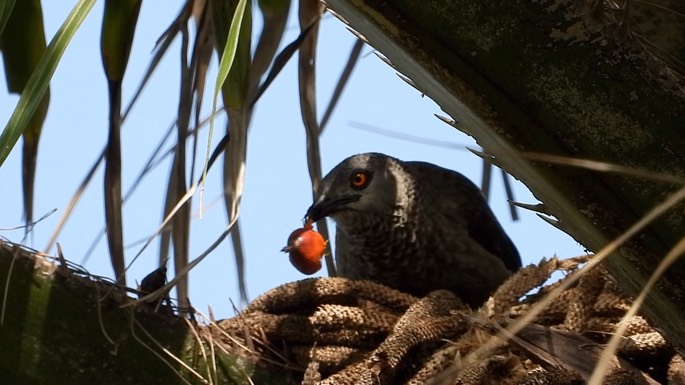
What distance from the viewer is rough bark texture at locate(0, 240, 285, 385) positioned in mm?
2174

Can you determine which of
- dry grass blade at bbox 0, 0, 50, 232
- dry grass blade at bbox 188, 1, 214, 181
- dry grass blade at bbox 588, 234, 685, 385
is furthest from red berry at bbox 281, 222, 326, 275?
dry grass blade at bbox 588, 234, 685, 385

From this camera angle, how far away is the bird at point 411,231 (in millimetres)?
4113

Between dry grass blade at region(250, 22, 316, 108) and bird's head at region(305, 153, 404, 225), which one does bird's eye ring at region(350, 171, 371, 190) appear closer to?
bird's head at region(305, 153, 404, 225)

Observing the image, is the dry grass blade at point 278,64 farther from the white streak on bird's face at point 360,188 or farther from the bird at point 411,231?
the white streak on bird's face at point 360,188

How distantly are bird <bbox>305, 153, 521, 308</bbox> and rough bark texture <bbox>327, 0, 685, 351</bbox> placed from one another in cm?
222

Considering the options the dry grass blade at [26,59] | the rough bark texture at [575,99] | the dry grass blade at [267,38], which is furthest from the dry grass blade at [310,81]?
the rough bark texture at [575,99]

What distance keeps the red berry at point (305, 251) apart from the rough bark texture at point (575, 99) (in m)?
1.75

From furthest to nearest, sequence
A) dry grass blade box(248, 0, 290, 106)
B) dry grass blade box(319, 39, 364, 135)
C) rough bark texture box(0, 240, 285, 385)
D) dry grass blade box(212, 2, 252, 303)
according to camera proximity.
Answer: dry grass blade box(319, 39, 364, 135), dry grass blade box(248, 0, 290, 106), dry grass blade box(212, 2, 252, 303), rough bark texture box(0, 240, 285, 385)

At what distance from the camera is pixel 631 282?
180 cm

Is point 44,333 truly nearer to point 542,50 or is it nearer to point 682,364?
point 542,50

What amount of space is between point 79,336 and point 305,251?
1.36 metres

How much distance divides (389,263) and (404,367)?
1.72m

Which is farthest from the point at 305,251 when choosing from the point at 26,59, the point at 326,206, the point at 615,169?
the point at 615,169

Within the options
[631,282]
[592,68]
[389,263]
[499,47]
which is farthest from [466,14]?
[389,263]
